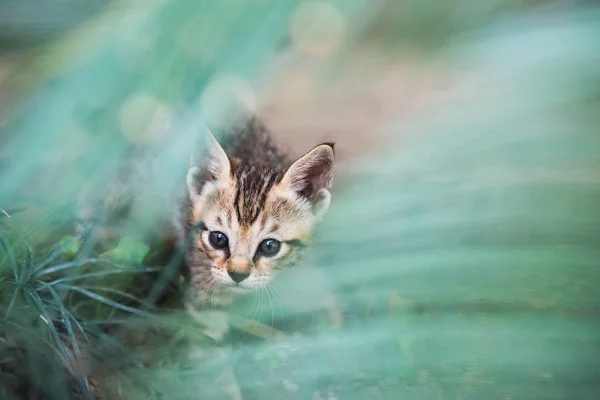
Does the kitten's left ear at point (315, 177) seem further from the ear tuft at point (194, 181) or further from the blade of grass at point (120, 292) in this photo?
the blade of grass at point (120, 292)

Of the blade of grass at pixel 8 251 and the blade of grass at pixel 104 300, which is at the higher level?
the blade of grass at pixel 8 251

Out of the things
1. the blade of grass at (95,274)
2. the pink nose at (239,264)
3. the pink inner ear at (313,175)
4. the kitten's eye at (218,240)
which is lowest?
the blade of grass at (95,274)

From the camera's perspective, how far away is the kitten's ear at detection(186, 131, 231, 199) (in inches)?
35.4

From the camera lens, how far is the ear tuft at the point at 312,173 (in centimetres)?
87

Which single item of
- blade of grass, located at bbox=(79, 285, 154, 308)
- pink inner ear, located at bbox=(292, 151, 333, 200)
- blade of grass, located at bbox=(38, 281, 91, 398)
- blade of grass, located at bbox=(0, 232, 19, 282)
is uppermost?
pink inner ear, located at bbox=(292, 151, 333, 200)

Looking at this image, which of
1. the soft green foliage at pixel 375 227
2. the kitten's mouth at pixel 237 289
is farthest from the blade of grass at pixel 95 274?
the kitten's mouth at pixel 237 289

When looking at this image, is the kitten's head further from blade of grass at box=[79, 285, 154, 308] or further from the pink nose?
blade of grass at box=[79, 285, 154, 308]

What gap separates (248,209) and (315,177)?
11cm

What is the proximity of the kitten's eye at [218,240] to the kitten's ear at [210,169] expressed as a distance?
7cm

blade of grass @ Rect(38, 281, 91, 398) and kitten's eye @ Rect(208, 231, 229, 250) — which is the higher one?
kitten's eye @ Rect(208, 231, 229, 250)

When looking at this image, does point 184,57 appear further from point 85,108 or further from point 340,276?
point 340,276

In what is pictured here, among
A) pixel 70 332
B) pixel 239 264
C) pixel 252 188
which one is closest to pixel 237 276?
pixel 239 264

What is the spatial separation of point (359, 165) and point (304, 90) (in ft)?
0.45

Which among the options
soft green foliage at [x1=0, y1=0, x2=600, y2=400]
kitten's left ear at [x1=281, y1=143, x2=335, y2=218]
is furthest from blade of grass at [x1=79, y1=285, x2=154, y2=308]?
kitten's left ear at [x1=281, y1=143, x2=335, y2=218]
